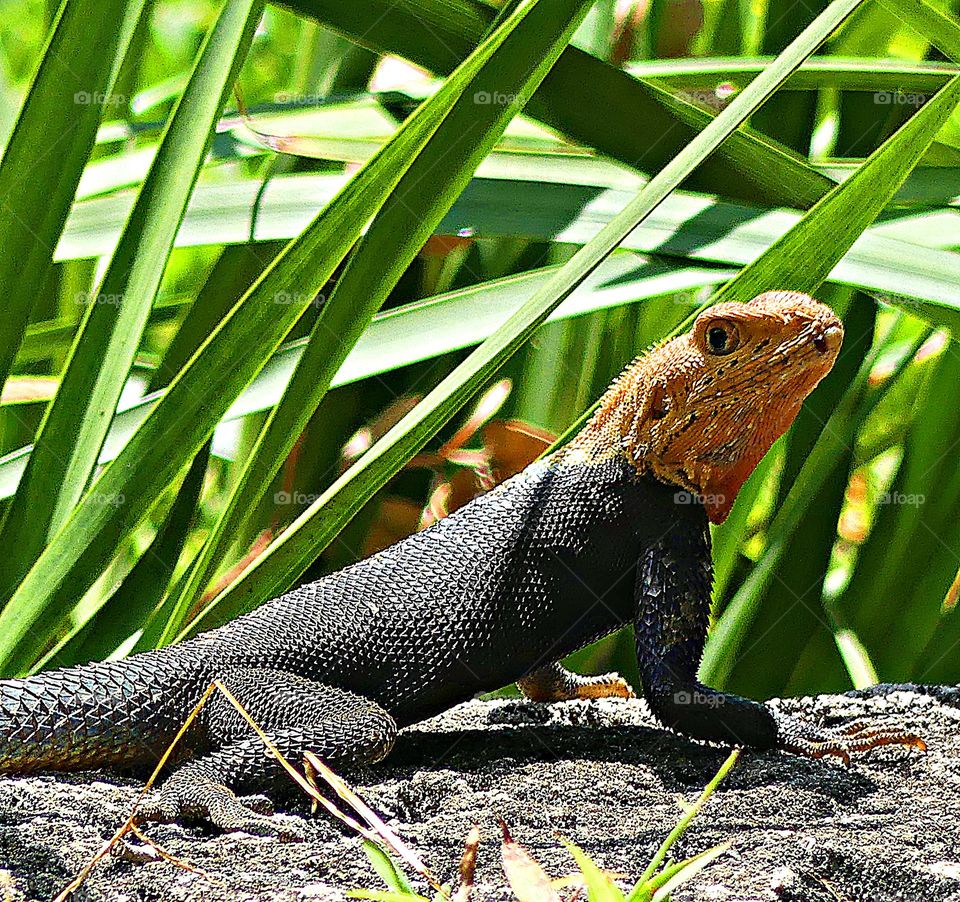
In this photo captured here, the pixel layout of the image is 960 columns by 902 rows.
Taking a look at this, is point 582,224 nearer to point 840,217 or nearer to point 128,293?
point 840,217

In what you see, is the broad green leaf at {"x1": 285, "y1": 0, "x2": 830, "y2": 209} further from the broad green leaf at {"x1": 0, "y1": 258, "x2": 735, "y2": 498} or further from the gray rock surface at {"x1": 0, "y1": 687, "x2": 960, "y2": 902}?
the gray rock surface at {"x1": 0, "y1": 687, "x2": 960, "y2": 902}

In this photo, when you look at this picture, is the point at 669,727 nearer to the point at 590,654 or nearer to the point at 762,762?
the point at 762,762

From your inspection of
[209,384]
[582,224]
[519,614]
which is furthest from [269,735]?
[582,224]

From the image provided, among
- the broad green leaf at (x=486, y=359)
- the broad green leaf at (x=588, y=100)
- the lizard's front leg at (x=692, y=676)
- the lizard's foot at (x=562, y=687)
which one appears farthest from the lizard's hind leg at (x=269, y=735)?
the broad green leaf at (x=588, y=100)

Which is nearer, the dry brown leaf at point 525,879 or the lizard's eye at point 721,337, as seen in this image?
the dry brown leaf at point 525,879

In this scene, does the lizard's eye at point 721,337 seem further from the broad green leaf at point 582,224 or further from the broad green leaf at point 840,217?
the broad green leaf at point 582,224
